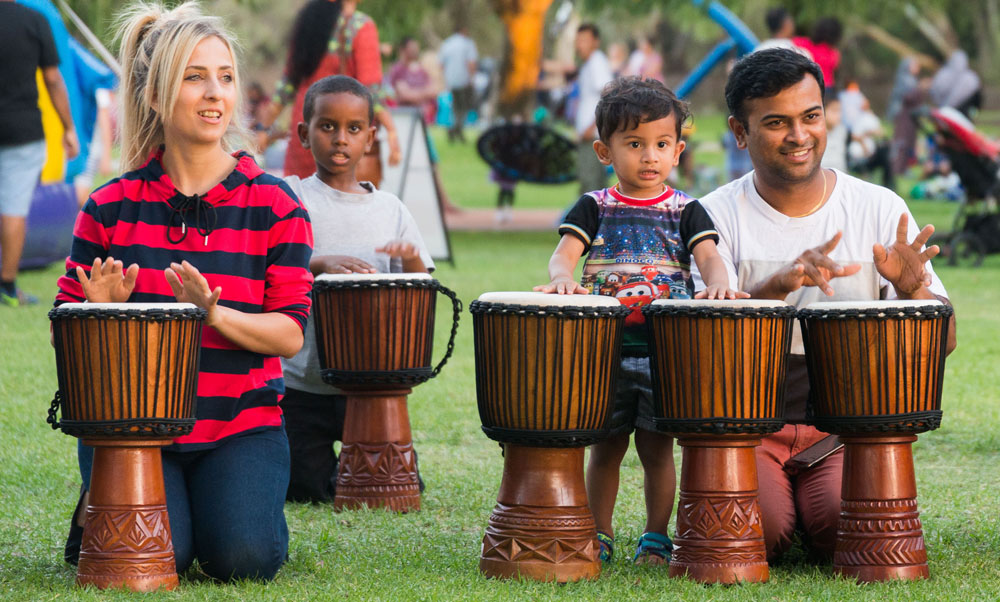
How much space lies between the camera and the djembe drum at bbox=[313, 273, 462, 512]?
4242 mm

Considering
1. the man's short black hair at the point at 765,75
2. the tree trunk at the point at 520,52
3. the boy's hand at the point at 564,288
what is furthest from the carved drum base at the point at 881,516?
the tree trunk at the point at 520,52

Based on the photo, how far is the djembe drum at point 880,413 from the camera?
10.9 ft

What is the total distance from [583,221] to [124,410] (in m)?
1.32

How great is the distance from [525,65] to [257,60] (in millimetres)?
28166

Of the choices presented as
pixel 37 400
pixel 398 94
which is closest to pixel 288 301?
pixel 37 400

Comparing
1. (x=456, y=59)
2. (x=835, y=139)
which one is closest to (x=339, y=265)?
(x=835, y=139)

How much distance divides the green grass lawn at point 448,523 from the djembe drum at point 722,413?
0.11m

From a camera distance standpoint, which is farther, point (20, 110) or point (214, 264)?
point (20, 110)

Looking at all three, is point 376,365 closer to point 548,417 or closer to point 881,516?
point 548,417

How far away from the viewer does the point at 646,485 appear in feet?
12.3

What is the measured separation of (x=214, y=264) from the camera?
3430mm

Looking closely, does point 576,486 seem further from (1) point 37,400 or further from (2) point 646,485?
(1) point 37,400

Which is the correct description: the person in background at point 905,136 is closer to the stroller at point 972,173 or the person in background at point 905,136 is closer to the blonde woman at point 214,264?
the stroller at point 972,173

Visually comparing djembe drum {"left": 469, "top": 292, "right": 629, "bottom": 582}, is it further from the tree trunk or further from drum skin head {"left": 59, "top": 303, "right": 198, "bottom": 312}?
the tree trunk
